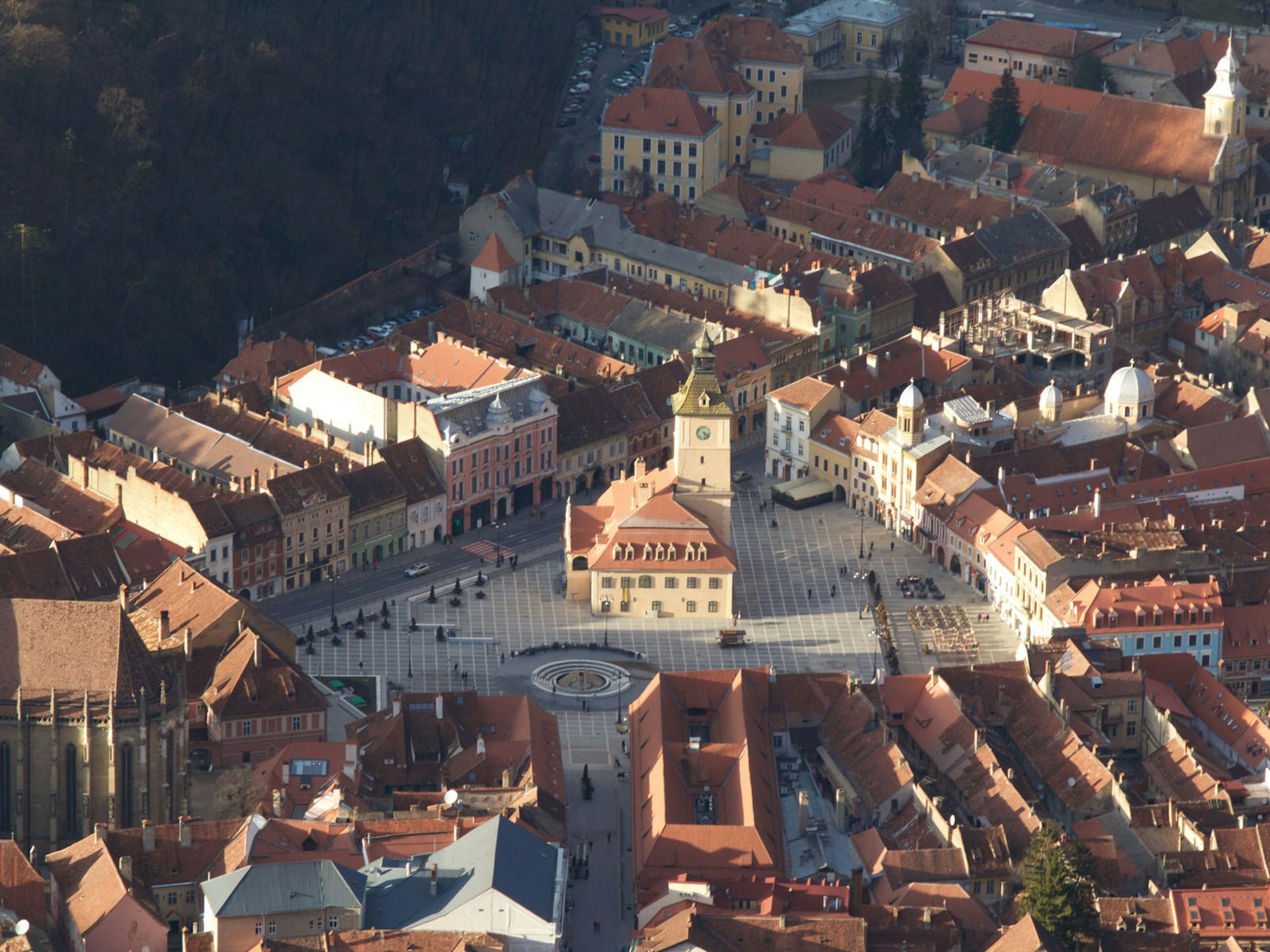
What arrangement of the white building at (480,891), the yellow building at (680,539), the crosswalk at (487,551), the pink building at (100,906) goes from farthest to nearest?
1. the crosswalk at (487,551)
2. the yellow building at (680,539)
3. the pink building at (100,906)
4. the white building at (480,891)

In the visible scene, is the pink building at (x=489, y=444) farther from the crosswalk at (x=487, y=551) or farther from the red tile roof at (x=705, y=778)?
the red tile roof at (x=705, y=778)

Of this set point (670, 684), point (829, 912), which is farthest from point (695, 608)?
point (829, 912)

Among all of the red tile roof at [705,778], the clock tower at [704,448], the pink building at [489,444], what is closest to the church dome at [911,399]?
the clock tower at [704,448]

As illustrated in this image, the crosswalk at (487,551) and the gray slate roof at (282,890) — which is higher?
the crosswalk at (487,551)

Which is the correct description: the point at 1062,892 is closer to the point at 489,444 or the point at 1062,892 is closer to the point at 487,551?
the point at 487,551

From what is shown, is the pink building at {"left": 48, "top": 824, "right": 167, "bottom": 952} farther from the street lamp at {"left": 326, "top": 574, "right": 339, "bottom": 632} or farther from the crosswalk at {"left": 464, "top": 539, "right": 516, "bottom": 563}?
the crosswalk at {"left": 464, "top": 539, "right": 516, "bottom": 563}

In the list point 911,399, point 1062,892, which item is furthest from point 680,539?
point 1062,892

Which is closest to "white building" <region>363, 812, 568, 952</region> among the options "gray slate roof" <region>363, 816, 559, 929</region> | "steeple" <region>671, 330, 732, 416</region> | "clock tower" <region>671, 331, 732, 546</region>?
"gray slate roof" <region>363, 816, 559, 929</region>
